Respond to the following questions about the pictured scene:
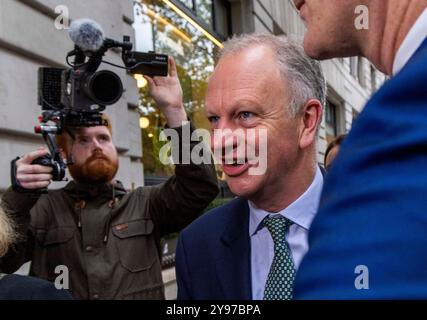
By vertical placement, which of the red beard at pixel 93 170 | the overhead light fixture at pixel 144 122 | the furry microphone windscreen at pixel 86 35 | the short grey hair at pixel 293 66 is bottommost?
the red beard at pixel 93 170

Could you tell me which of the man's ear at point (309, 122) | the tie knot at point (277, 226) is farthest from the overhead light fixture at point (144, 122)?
the tie knot at point (277, 226)

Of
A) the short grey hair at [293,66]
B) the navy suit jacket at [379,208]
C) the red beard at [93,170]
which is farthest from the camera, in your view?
the red beard at [93,170]

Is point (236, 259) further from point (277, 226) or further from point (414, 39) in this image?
point (414, 39)

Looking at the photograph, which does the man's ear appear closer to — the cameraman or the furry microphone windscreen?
the cameraman

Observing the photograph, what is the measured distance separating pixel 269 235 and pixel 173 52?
5.06 metres

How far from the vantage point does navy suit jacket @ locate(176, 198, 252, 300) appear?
1.59 meters

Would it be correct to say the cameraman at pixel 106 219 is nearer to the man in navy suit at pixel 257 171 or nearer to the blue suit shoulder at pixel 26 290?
the man in navy suit at pixel 257 171

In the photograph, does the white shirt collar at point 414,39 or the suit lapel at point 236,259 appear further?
the suit lapel at point 236,259

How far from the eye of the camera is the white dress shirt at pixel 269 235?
63.0 inches

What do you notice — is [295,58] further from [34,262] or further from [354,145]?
[34,262]

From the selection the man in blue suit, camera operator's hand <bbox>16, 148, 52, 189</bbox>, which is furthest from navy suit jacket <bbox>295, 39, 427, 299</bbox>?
camera operator's hand <bbox>16, 148, 52, 189</bbox>

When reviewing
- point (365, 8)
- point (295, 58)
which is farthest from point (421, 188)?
point (295, 58)

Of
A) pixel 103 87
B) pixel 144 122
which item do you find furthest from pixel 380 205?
pixel 144 122

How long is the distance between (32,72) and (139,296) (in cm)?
208
